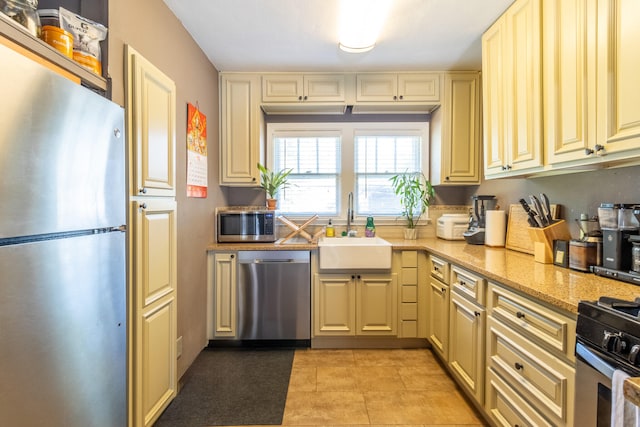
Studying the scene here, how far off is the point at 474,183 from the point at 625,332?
7.50 ft

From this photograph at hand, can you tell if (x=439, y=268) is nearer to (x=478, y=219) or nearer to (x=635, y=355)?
(x=478, y=219)

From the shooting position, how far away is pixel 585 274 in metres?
1.54

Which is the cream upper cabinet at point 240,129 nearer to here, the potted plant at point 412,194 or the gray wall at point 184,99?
the gray wall at point 184,99

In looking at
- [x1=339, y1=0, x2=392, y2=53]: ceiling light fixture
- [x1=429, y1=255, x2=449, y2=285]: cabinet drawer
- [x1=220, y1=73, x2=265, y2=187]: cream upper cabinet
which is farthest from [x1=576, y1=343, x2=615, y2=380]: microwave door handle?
[x1=220, y1=73, x2=265, y2=187]: cream upper cabinet

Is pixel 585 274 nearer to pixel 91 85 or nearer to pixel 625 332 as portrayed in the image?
pixel 625 332

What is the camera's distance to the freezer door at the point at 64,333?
33.0 inches

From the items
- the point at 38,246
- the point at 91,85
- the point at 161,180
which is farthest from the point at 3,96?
the point at 161,180

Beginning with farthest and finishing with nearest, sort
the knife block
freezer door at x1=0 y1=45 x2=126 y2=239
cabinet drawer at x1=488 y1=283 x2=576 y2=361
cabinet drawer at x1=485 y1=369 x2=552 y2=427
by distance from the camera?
1. the knife block
2. cabinet drawer at x1=485 y1=369 x2=552 y2=427
3. cabinet drawer at x1=488 y1=283 x2=576 y2=361
4. freezer door at x1=0 y1=45 x2=126 y2=239

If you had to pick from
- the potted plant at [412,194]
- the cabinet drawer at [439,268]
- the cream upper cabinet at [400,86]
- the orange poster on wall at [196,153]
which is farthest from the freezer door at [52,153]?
the potted plant at [412,194]

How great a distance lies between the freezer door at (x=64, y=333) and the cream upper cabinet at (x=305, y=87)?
202 cm

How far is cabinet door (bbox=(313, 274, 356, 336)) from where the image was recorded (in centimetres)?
267

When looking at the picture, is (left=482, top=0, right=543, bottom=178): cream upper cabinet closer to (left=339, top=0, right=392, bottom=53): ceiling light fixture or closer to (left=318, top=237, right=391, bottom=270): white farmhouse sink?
(left=339, top=0, right=392, bottom=53): ceiling light fixture

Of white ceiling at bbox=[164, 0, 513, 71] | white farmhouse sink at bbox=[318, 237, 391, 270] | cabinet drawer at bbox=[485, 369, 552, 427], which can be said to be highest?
white ceiling at bbox=[164, 0, 513, 71]

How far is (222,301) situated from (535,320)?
2245 millimetres
